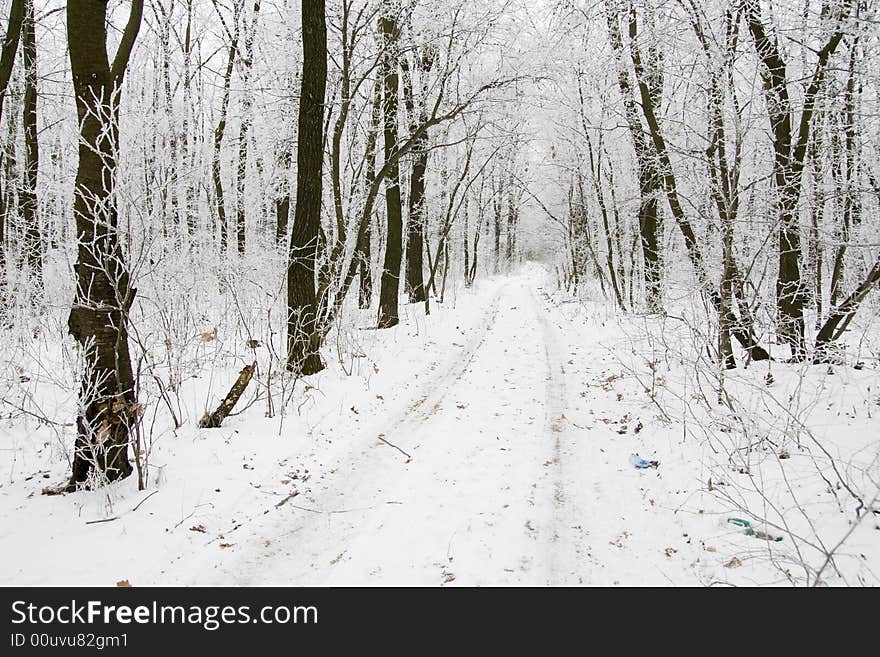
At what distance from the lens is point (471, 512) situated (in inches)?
150

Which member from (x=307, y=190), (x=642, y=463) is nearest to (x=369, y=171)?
(x=307, y=190)

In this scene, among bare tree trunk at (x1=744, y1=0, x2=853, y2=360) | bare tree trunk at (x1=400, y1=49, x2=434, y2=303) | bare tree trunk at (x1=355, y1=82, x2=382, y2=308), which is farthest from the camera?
bare tree trunk at (x1=400, y1=49, x2=434, y2=303)

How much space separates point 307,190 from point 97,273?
397cm

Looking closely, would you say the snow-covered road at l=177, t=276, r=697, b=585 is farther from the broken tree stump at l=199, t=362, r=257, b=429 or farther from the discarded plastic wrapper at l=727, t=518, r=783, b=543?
the broken tree stump at l=199, t=362, r=257, b=429

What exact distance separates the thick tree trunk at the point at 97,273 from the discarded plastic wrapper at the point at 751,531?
4.71 metres

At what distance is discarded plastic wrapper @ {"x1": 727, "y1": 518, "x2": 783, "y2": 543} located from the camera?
132 inches

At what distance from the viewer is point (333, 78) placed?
10391 millimetres

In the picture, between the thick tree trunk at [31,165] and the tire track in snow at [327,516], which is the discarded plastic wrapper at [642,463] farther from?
the thick tree trunk at [31,165]

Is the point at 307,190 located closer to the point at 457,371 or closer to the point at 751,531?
the point at 457,371

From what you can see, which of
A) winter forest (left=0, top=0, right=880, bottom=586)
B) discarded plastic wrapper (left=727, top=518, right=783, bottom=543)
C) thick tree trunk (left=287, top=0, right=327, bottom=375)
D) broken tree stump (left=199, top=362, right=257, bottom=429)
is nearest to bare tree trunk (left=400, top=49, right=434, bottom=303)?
winter forest (left=0, top=0, right=880, bottom=586)

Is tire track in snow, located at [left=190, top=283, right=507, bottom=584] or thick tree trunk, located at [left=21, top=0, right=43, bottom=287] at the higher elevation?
thick tree trunk, located at [left=21, top=0, right=43, bottom=287]

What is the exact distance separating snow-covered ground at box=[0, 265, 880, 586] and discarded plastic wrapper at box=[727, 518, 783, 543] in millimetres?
36
